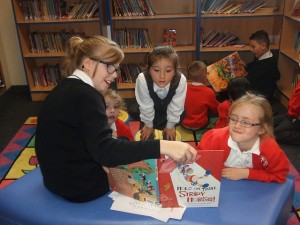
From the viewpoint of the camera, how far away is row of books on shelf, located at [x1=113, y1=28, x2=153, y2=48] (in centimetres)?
397

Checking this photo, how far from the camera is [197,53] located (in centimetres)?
392

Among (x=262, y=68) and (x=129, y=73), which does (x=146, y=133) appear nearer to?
(x=129, y=73)

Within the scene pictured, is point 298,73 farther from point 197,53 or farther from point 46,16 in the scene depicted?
point 46,16

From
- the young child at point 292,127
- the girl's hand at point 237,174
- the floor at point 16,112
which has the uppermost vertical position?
the girl's hand at point 237,174

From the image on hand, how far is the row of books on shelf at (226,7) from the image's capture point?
12.5 ft

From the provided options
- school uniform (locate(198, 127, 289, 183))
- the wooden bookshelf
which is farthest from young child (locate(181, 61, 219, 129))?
school uniform (locate(198, 127, 289, 183))

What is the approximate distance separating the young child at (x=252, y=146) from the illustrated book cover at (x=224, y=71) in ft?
6.51

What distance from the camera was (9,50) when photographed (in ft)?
13.6

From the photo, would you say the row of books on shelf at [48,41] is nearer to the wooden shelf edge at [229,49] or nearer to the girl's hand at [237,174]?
the wooden shelf edge at [229,49]

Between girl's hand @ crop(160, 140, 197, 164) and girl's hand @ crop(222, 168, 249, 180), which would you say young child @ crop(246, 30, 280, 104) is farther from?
girl's hand @ crop(160, 140, 197, 164)

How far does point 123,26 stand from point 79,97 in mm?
3150

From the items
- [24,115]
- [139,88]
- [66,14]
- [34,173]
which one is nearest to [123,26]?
[66,14]

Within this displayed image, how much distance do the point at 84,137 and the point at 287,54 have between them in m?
3.26

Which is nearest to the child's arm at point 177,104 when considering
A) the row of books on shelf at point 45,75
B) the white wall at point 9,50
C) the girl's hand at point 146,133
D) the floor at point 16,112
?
the girl's hand at point 146,133
